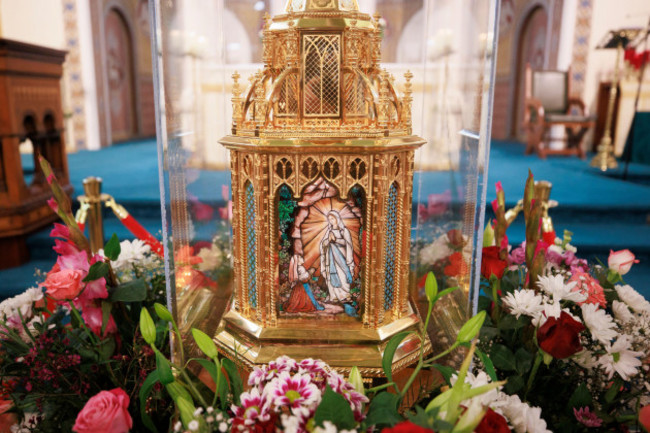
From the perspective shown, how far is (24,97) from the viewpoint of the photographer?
271cm

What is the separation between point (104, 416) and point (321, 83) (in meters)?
0.85

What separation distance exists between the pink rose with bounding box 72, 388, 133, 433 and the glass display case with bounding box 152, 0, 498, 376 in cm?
31

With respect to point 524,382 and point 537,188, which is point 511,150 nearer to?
point 537,188

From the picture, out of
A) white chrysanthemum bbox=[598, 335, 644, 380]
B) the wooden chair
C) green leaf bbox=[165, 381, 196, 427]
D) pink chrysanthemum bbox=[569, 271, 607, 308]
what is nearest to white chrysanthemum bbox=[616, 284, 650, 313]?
pink chrysanthemum bbox=[569, 271, 607, 308]

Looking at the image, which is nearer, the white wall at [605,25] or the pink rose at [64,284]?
the pink rose at [64,284]

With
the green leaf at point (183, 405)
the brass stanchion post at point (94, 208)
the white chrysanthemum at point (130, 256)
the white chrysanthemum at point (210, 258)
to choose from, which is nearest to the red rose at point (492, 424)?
the green leaf at point (183, 405)

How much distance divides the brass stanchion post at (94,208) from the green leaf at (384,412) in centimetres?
138

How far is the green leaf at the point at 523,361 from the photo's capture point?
42.2 inches

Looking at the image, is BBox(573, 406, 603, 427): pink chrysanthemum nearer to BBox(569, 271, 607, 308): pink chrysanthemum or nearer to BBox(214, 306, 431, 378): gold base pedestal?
BBox(569, 271, 607, 308): pink chrysanthemum

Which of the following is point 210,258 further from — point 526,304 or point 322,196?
point 526,304

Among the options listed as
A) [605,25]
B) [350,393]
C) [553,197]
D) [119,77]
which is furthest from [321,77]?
[119,77]

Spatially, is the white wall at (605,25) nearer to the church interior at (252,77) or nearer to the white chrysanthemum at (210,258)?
the church interior at (252,77)

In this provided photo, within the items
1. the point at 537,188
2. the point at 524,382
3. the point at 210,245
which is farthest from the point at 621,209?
the point at 210,245

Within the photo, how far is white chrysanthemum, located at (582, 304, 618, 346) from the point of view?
1018mm
